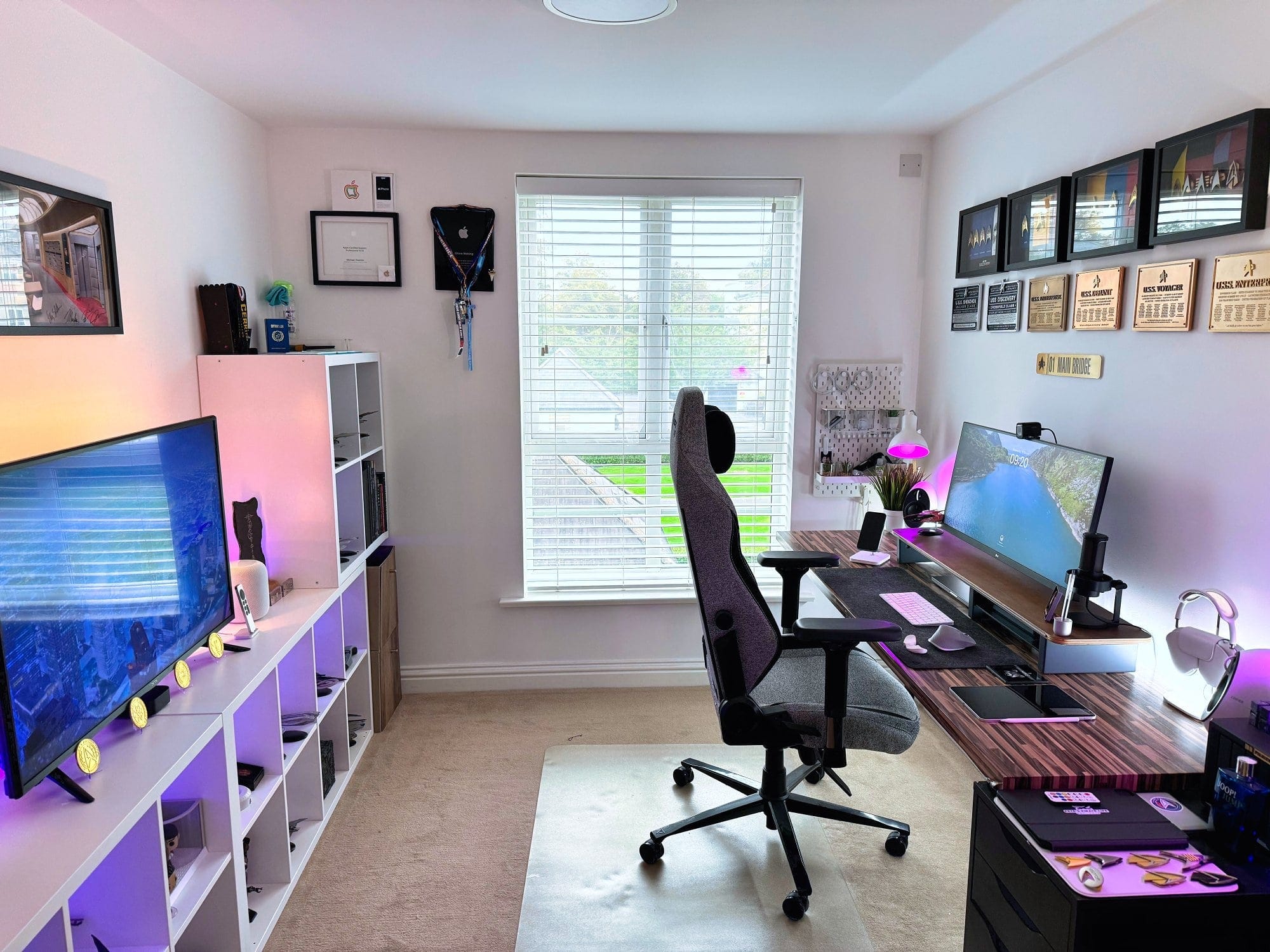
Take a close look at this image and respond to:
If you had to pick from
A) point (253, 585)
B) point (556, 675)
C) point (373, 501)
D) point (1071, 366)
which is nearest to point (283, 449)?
point (253, 585)

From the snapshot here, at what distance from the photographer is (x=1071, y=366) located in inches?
96.0

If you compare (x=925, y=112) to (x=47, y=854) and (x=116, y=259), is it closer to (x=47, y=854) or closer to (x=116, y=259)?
(x=116, y=259)

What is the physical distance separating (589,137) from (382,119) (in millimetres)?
819

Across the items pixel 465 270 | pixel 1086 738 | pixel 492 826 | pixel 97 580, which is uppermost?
pixel 465 270

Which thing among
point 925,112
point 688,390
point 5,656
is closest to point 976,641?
point 688,390

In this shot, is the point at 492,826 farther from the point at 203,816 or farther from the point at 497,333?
the point at 497,333

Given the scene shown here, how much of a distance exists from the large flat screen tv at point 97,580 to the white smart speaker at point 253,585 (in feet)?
0.59

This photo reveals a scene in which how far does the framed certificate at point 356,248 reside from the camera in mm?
3266

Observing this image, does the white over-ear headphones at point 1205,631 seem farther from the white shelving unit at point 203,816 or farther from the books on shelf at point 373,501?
the books on shelf at point 373,501

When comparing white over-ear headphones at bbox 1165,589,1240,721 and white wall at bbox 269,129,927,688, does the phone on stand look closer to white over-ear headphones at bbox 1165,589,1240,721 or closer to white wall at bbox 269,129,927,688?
white wall at bbox 269,129,927,688

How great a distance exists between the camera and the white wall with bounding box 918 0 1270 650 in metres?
1.80

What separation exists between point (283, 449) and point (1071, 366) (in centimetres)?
250

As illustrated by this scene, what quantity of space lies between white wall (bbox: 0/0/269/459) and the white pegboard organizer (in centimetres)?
242

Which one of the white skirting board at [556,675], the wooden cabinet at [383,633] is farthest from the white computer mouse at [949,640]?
the wooden cabinet at [383,633]
